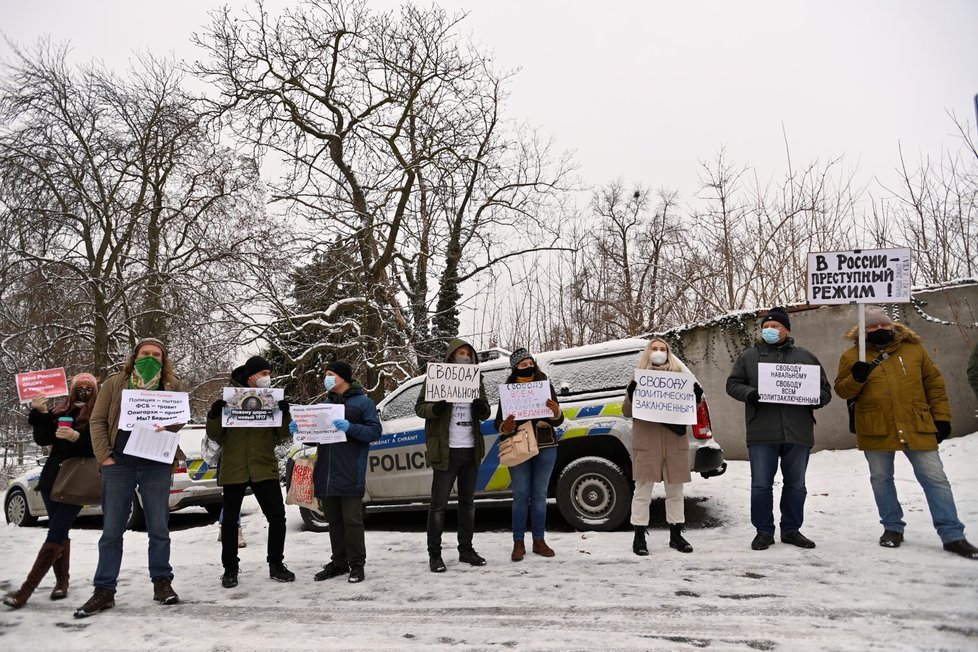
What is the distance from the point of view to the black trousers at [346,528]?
5.57 meters

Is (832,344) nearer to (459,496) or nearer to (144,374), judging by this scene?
(459,496)

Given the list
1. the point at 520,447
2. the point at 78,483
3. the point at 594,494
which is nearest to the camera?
the point at 78,483

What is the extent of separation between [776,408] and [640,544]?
166 cm

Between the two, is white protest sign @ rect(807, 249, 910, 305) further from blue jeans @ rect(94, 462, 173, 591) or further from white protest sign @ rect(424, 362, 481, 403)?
blue jeans @ rect(94, 462, 173, 591)

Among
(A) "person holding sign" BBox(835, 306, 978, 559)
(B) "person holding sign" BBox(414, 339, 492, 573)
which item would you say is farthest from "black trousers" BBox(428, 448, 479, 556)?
(A) "person holding sign" BBox(835, 306, 978, 559)

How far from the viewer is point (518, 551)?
6.00 meters

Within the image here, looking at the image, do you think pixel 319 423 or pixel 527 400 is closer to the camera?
pixel 319 423

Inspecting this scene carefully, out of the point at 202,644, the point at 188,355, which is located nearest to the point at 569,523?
the point at 202,644

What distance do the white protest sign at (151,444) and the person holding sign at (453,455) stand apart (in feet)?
→ 6.41

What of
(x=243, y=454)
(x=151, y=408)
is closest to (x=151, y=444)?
(x=151, y=408)

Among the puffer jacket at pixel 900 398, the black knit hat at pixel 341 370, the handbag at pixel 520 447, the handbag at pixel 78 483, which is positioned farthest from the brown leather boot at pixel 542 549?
the handbag at pixel 78 483

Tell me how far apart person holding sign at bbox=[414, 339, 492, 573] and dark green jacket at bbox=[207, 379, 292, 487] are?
129cm

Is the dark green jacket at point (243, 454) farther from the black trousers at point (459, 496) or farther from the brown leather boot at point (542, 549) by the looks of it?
the brown leather boot at point (542, 549)

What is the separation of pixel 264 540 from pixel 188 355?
1057 centimetres
